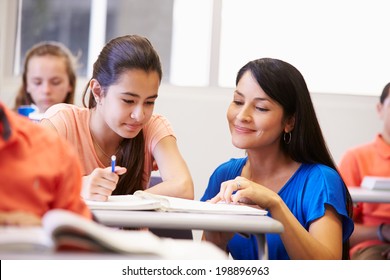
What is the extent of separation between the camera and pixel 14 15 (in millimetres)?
4066

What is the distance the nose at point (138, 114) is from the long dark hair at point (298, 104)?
33 cm

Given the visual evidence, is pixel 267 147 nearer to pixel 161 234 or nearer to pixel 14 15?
pixel 161 234

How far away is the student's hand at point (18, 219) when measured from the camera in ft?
3.01

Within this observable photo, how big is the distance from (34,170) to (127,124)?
1.00m

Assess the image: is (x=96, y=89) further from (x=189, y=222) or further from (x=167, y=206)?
(x=189, y=222)

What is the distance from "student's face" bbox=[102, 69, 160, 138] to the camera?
1.98m

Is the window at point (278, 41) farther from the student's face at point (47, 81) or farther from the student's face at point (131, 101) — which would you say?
the student's face at point (131, 101)

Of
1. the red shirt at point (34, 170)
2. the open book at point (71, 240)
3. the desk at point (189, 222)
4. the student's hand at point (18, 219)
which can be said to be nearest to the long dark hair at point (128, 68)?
the desk at point (189, 222)

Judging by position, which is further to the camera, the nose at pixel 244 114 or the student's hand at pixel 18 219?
the nose at pixel 244 114

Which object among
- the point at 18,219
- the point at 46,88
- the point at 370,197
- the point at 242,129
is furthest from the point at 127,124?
the point at 46,88

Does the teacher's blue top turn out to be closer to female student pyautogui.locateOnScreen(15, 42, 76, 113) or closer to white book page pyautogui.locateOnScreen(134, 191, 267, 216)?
white book page pyautogui.locateOnScreen(134, 191, 267, 216)

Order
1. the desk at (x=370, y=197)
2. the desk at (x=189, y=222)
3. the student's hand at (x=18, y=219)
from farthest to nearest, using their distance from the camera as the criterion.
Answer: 1. the desk at (x=370, y=197)
2. the desk at (x=189, y=222)
3. the student's hand at (x=18, y=219)

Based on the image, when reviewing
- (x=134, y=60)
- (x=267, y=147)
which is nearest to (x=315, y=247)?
(x=267, y=147)

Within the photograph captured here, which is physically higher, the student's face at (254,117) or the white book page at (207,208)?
the student's face at (254,117)
